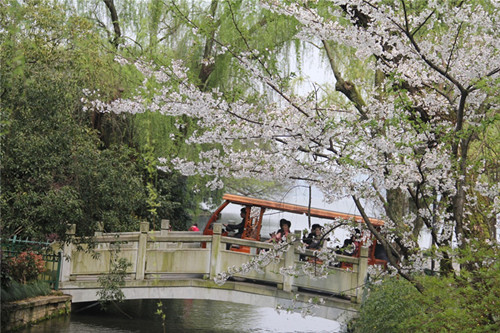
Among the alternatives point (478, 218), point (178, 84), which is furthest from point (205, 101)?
point (478, 218)

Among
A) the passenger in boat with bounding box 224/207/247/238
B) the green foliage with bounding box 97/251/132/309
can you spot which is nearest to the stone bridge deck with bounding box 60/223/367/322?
the green foliage with bounding box 97/251/132/309

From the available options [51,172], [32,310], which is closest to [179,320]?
[32,310]

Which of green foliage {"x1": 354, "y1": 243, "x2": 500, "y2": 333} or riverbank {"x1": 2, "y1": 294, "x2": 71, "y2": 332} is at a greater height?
green foliage {"x1": 354, "y1": 243, "x2": 500, "y2": 333}

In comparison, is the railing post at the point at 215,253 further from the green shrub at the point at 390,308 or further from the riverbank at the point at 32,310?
the green shrub at the point at 390,308

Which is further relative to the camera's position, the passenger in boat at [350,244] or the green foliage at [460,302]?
the passenger in boat at [350,244]

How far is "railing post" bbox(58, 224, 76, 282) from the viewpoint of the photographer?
1388 cm

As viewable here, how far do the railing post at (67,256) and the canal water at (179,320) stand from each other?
865mm

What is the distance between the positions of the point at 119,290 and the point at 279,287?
3.14 m

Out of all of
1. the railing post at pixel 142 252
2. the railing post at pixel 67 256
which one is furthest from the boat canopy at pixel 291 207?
the railing post at pixel 67 256

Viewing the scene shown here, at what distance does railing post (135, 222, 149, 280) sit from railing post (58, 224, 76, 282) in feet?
4.35

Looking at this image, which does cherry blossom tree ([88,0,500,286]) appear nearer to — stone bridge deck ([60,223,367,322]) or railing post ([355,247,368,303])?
railing post ([355,247,368,303])

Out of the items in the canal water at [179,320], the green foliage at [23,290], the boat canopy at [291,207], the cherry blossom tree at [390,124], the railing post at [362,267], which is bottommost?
the canal water at [179,320]

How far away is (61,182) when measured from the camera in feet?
45.4

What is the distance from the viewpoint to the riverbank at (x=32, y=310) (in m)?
12.7
